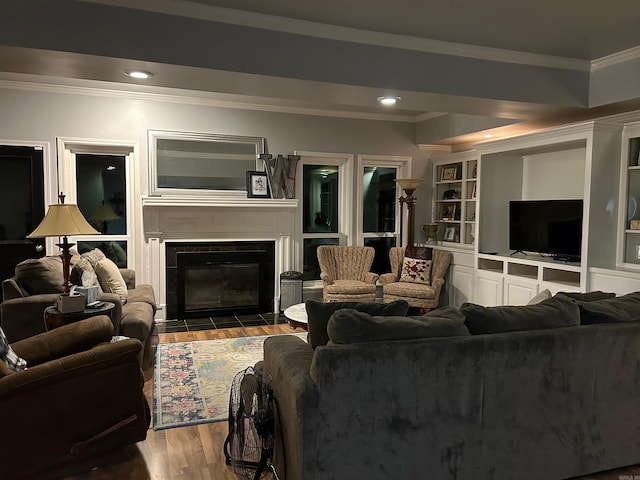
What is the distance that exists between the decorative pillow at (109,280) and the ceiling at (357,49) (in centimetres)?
163

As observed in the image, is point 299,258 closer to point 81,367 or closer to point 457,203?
point 457,203

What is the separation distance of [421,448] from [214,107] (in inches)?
186

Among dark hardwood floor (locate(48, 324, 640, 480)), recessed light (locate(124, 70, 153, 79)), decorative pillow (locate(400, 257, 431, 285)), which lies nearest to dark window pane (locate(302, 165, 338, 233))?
decorative pillow (locate(400, 257, 431, 285))

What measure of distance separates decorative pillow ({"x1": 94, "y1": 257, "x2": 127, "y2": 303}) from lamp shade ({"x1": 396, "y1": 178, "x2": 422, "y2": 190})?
3.75 m

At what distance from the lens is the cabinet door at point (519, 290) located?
16.1 ft

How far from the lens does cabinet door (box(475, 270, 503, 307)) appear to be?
17.5ft

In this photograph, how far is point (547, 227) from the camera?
4957mm

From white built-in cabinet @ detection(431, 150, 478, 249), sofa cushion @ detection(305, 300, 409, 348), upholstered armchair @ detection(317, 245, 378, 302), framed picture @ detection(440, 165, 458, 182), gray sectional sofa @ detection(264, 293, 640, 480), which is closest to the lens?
gray sectional sofa @ detection(264, 293, 640, 480)

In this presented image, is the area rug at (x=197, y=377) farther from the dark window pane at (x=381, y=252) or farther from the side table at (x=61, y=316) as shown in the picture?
the dark window pane at (x=381, y=252)

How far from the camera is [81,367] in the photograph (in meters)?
2.33

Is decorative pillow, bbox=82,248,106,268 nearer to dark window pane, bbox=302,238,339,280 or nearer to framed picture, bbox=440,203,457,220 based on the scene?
dark window pane, bbox=302,238,339,280

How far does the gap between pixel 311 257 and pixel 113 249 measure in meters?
2.52

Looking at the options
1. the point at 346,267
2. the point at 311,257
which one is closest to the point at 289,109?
the point at 311,257

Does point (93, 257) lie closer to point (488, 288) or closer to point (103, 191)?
point (103, 191)
